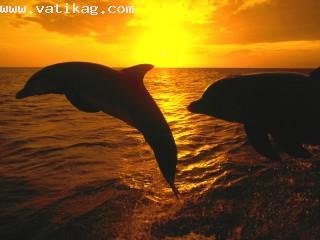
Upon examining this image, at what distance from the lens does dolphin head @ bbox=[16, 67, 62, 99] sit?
3.04 meters

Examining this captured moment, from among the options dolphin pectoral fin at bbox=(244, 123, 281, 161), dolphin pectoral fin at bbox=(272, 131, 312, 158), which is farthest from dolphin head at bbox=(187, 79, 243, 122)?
dolphin pectoral fin at bbox=(272, 131, 312, 158)

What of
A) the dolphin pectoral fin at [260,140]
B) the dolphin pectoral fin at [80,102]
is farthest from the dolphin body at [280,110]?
the dolphin pectoral fin at [80,102]

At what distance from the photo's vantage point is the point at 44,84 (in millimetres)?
3184

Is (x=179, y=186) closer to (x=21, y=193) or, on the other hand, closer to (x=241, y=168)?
(x=241, y=168)

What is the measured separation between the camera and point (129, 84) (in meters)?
2.88

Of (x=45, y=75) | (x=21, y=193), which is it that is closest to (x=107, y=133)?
(x=21, y=193)

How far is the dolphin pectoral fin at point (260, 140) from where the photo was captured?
7.58ft

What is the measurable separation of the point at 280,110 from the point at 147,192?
6.84 m

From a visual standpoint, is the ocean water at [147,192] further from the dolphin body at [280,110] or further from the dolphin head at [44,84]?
the dolphin body at [280,110]

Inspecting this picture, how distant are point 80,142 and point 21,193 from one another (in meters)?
5.02

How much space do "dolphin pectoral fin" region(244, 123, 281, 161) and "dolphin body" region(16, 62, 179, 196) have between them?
0.88 metres

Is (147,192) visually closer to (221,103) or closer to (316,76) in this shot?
(221,103)

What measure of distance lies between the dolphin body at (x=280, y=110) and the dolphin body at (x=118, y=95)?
2.71ft

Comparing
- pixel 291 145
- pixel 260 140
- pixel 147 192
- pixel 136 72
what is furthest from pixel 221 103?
pixel 147 192
